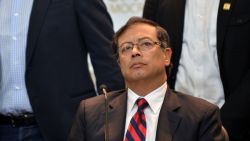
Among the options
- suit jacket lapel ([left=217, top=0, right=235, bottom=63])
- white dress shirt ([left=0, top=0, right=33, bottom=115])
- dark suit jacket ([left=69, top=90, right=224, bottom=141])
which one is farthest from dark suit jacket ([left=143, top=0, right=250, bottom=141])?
white dress shirt ([left=0, top=0, right=33, bottom=115])

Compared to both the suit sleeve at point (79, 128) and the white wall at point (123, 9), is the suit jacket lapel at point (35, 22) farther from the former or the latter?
the white wall at point (123, 9)

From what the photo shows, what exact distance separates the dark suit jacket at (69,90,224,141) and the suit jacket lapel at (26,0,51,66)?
46 cm

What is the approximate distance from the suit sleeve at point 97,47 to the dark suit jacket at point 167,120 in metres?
0.32

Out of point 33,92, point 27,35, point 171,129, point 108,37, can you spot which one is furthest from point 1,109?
point 171,129

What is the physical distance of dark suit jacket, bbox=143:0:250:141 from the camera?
125 inches

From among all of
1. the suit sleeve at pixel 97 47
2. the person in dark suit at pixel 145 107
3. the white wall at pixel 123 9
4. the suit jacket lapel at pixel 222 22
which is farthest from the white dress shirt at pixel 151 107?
the white wall at pixel 123 9

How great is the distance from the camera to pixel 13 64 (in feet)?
10.5

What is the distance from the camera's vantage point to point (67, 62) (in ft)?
Answer: 10.7

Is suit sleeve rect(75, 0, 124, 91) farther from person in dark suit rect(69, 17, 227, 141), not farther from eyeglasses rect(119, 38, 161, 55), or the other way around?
eyeglasses rect(119, 38, 161, 55)

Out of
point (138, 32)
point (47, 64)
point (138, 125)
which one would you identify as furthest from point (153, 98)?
point (47, 64)

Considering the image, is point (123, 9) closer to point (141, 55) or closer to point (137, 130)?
point (141, 55)

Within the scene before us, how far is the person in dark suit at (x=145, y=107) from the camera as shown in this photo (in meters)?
2.70

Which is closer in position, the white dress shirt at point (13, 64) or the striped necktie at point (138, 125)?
the striped necktie at point (138, 125)

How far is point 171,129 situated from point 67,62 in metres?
0.79
